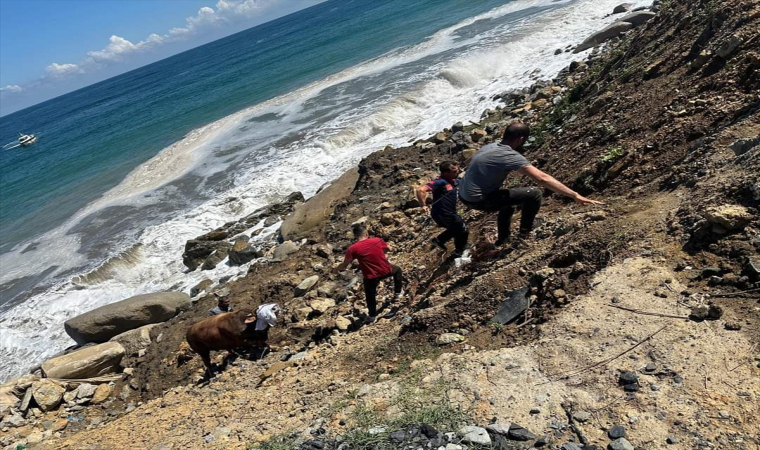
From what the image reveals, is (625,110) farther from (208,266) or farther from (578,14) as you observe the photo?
(578,14)

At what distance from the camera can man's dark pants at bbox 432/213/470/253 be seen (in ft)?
20.7

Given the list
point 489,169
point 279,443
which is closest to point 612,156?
point 489,169

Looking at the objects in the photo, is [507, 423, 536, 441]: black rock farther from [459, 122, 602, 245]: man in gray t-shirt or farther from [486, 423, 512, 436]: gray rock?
[459, 122, 602, 245]: man in gray t-shirt

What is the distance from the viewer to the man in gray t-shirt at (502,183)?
5129mm

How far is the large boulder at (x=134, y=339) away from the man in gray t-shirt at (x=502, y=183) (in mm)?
7574

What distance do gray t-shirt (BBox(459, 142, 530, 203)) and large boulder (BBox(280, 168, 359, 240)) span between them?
21.7 ft

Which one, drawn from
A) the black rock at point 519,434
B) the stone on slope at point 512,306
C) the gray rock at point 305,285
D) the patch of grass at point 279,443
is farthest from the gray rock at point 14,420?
the black rock at point 519,434

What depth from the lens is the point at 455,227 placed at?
636cm

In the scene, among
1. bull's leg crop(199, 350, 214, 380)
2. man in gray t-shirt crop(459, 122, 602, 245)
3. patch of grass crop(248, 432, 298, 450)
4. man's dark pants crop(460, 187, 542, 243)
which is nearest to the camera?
patch of grass crop(248, 432, 298, 450)

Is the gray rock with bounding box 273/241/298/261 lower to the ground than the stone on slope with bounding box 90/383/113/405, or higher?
higher

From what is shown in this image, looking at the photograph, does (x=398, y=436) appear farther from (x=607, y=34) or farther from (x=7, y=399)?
(x=607, y=34)

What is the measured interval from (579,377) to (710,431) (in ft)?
2.91

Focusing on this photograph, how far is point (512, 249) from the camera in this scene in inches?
230

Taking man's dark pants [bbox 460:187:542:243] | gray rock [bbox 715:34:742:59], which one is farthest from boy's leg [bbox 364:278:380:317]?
gray rock [bbox 715:34:742:59]
